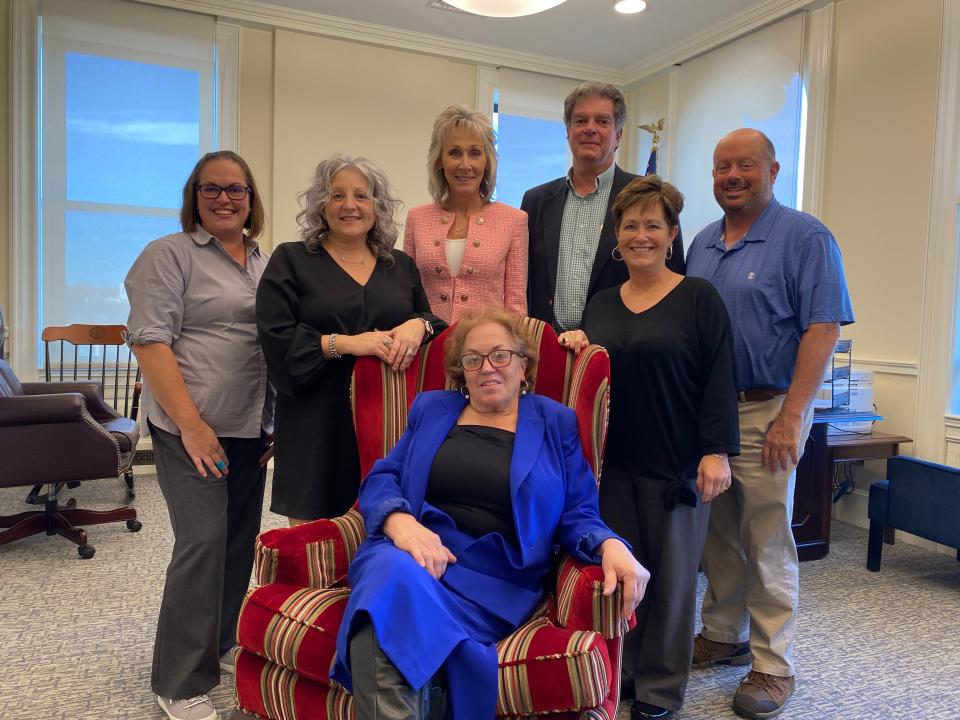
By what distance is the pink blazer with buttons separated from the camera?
2.26 metres

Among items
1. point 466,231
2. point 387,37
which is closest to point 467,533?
point 466,231

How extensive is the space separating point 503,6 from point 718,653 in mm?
3024

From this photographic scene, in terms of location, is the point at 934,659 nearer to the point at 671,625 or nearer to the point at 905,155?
the point at 671,625

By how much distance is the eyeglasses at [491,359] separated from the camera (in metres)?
1.86

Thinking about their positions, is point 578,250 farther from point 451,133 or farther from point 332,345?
point 332,345

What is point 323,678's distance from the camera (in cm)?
151

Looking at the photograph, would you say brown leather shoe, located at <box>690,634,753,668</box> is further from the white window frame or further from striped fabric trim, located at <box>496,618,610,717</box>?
the white window frame

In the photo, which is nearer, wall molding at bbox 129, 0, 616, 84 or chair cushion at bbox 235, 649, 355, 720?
chair cushion at bbox 235, 649, 355, 720

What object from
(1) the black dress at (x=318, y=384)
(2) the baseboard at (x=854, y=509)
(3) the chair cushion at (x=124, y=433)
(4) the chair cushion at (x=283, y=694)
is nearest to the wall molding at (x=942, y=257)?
(2) the baseboard at (x=854, y=509)

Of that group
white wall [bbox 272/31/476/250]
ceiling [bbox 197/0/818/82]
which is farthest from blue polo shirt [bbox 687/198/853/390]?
white wall [bbox 272/31/476/250]

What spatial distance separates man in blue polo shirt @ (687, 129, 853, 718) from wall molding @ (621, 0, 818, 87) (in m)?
3.06

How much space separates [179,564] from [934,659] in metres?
2.54

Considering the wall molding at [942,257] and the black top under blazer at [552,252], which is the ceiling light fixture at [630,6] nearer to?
the wall molding at [942,257]

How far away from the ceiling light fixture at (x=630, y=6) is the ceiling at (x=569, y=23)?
49 mm
